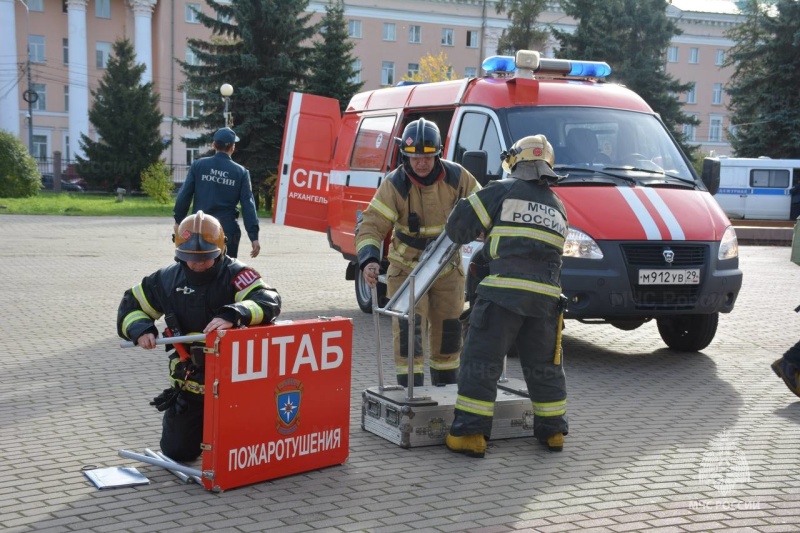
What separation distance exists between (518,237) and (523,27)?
4895cm

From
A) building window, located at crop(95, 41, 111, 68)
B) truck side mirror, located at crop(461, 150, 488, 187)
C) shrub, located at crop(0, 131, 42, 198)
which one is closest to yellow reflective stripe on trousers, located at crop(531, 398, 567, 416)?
truck side mirror, located at crop(461, 150, 488, 187)

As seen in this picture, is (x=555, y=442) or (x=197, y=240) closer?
(x=197, y=240)

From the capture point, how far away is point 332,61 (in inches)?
1591

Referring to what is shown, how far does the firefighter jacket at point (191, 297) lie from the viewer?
522 cm

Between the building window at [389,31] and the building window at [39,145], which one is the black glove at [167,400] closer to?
the building window at [39,145]

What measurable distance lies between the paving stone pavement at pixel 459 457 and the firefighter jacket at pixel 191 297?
84 cm

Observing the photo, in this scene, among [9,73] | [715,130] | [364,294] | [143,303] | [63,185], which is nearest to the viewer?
[143,303]

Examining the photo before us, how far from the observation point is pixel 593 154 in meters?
9.21

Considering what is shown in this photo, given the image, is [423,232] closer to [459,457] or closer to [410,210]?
[410,210]

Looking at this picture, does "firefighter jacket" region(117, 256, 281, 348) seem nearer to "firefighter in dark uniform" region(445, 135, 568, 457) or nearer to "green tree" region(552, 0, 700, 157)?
"firefighter in dark uniform" region(445, 135, 568, 457)

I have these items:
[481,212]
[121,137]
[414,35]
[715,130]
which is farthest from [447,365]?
[715,130]

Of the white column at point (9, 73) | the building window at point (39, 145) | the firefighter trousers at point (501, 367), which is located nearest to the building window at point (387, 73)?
the building window at point (39, 145)

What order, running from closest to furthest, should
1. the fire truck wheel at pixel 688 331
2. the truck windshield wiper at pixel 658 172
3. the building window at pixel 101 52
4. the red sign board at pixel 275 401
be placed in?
the red sign board at pixel 275 401 → the truck windshield wiper at pixel 658 172 → the fire truck wheel at pixel 688 331 → the building window at pixel 101 52

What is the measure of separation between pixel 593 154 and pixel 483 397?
4.16 m
